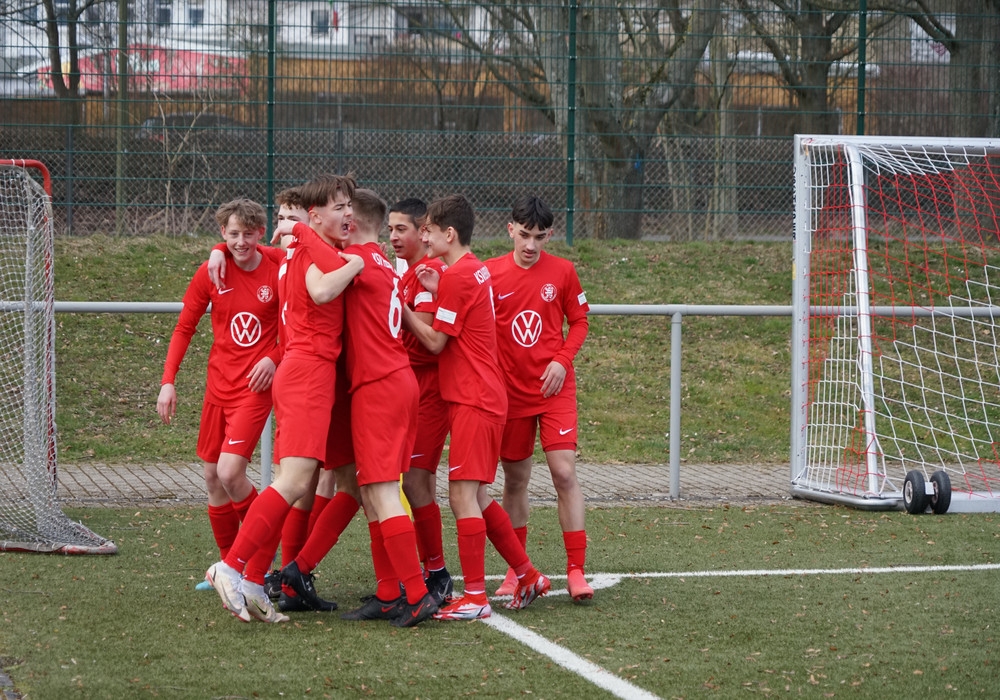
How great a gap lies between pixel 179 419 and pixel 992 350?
23.6ft

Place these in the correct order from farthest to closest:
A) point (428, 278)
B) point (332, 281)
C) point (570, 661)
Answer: point (428, 278) < point (332, 281) < point (570, 661)

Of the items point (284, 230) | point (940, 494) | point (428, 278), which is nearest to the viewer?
point (428, 278)

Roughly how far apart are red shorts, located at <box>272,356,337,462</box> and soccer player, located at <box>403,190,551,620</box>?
0.52m

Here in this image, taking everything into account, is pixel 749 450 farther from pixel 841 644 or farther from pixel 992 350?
pixel 841 644

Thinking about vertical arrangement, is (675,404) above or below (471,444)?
below

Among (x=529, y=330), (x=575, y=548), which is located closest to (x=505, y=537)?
(x=575, y=548)

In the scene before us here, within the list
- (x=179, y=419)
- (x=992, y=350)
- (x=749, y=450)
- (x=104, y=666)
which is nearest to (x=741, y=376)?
(x=749, y=450)

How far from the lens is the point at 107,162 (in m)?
12.2

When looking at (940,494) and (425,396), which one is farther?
(940,494)

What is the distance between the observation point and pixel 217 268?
550 centimetres

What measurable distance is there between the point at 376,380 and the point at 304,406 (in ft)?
1.03

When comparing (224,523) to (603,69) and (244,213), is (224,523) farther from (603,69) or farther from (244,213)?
(603,69)

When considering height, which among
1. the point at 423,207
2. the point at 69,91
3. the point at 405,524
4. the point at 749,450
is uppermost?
the point at 69,91

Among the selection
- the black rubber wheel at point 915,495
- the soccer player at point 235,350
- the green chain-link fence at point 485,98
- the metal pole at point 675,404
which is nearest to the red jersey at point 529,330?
the soccer player at point 235,350
